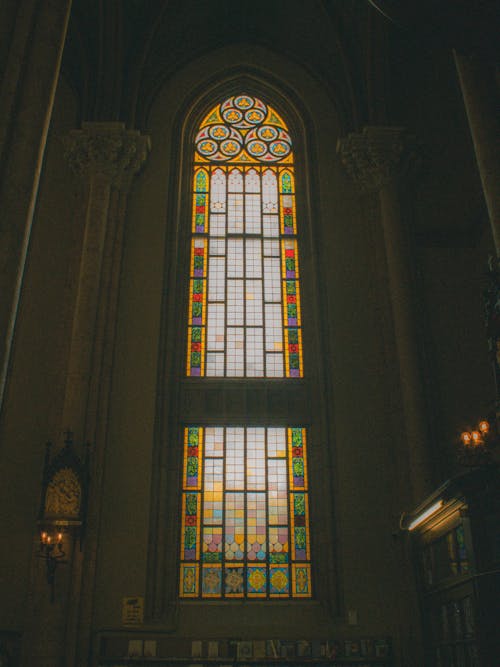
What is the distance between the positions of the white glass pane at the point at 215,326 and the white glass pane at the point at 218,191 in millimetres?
2070

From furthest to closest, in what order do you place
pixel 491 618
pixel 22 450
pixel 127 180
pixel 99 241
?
pixel 127 180 → pixel 99 241 → pixel 22 450 → pixel 491 618

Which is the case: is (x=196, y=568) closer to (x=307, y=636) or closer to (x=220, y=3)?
(x=307, y=636)

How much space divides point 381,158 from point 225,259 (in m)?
3.39

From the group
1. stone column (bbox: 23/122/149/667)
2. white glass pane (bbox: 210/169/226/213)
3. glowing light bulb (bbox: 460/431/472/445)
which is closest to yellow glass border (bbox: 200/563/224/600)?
stone column (bbox: 23/122/149/667)

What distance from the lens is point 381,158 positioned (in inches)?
517

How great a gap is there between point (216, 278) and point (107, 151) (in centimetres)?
303

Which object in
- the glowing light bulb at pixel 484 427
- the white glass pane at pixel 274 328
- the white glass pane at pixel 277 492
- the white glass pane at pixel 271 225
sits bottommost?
the glowing light bulb at pixel 484 427

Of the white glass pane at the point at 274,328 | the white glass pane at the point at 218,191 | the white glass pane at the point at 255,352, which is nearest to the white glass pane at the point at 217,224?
the white glass pane at the point at 218,191

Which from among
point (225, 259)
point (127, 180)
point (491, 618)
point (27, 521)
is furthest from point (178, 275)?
point (491, 618)

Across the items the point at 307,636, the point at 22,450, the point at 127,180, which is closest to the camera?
the point at 307,636

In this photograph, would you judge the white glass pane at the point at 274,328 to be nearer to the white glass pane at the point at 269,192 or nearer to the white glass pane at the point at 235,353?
the white glass pane at the point at 235,353

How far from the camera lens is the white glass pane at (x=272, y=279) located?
42.0ft

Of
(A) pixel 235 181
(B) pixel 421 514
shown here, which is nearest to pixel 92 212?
(A) pixel 235 181

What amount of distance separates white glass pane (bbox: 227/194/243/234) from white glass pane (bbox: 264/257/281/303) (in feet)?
2.79
